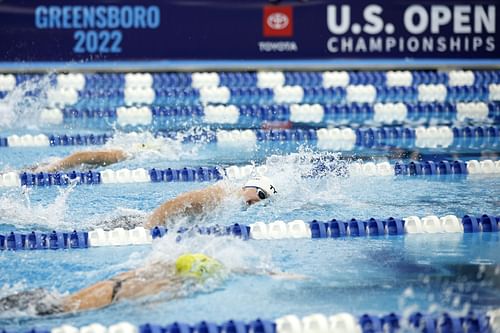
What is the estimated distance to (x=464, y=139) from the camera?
7492 millimetres

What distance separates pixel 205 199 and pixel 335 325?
1635 millimetres

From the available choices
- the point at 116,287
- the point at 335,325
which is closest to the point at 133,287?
the point at 116,287

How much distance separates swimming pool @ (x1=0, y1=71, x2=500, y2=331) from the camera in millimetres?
3951

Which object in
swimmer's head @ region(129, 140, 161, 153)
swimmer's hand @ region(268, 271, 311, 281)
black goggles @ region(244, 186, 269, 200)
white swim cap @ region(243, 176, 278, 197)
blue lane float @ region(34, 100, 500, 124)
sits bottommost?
swimmer's hand @ region(268, 271, 311, 281)

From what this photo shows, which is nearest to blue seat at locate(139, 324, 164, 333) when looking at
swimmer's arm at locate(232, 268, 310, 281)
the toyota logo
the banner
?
swimmer's arm at locate(232, 268, 310, 281)

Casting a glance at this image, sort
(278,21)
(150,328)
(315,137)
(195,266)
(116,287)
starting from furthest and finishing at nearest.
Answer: (278,21) → (315,137) → (195,266) → (116,287) → (150,328)

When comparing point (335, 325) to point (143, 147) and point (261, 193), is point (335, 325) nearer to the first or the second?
point (261, 193)

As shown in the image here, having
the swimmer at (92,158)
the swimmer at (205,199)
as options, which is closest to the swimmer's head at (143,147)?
the swimmer at (92,158)

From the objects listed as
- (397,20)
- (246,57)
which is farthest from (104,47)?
(397,20)

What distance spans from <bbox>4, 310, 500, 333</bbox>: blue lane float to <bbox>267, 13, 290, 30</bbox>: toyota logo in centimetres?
632

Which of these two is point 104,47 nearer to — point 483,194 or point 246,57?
point 246,57

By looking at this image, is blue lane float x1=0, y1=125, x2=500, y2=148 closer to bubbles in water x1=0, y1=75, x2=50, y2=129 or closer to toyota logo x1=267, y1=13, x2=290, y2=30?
bubbles in water x1=0, y1=75, x2=50, y2=129

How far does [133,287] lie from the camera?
381 centimetres

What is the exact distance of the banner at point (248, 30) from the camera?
9391mm
